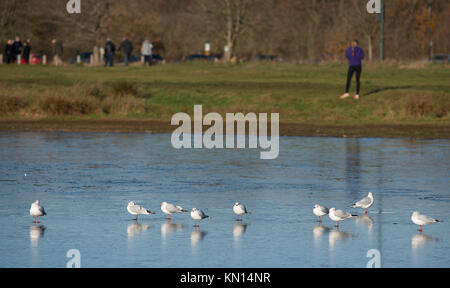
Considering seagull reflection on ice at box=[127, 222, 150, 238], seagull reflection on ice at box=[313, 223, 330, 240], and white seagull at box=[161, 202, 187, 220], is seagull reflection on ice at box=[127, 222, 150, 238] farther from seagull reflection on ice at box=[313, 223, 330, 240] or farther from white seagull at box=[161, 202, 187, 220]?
seagull reflection on ice at box=[313, 223, 330, 240]

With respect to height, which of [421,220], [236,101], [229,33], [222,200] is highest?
[229,33]

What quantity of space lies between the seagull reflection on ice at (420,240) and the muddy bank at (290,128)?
13.8 m

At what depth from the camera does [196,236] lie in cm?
1230

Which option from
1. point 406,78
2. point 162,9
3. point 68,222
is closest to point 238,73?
point 406,78

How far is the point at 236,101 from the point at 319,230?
21.1 m

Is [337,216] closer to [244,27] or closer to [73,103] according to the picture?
[73,103]

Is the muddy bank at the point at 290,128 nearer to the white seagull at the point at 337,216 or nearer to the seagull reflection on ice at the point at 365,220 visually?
the seagull reflection on ice at the point at 365,220

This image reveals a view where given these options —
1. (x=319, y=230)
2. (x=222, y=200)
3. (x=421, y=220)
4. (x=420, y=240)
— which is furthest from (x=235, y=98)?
(x=420, y=240)

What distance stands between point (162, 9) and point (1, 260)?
3766 inches

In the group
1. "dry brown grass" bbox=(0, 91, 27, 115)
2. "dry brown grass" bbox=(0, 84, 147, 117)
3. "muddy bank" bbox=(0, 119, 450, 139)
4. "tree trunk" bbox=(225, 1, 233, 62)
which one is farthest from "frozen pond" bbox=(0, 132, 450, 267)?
"tree trunk" bbox=(225, 1, 233, 62)

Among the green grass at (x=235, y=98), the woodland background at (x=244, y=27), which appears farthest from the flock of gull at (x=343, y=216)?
the woodland background at (x=244, y=27)

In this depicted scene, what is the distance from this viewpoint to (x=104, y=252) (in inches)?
442

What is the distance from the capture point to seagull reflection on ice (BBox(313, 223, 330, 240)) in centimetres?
1236

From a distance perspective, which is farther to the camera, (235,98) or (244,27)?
(244,27)
